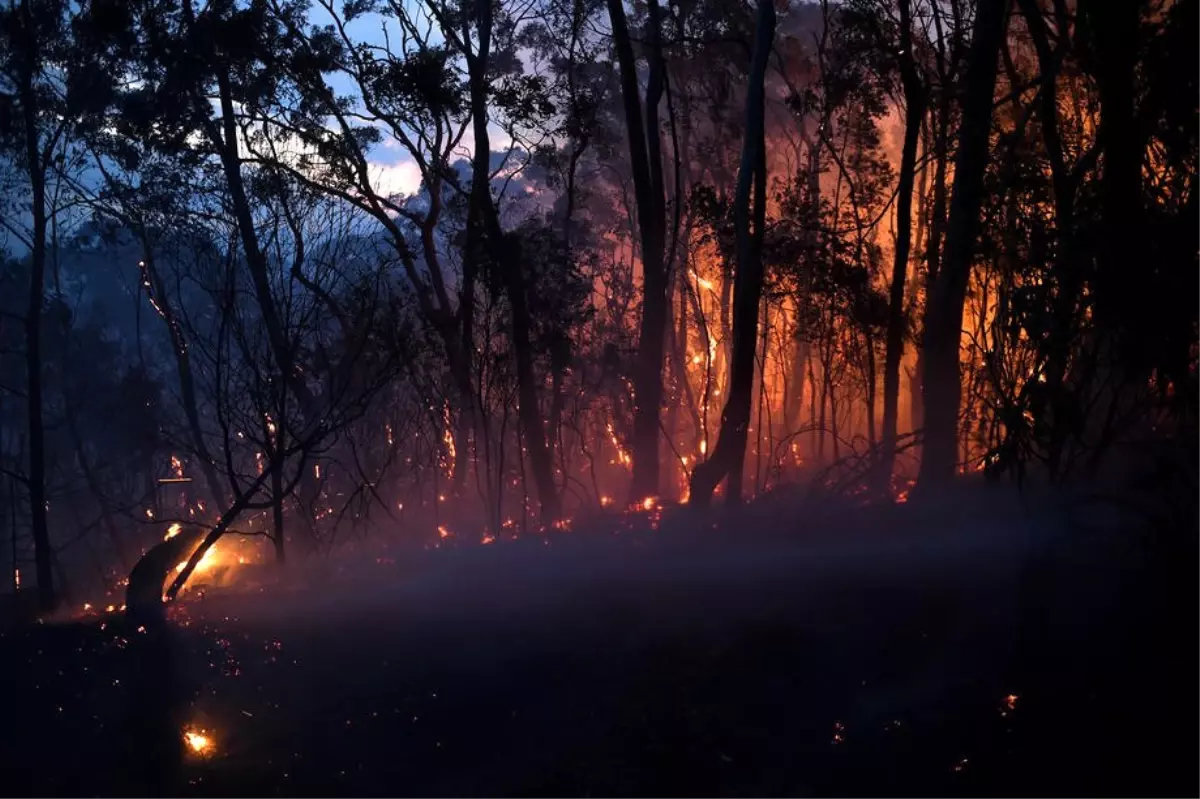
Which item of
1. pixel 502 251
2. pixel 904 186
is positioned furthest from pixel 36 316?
pixel 904 186

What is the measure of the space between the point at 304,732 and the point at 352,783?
107 centimetres

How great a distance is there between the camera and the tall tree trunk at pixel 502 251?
16234 millimetres

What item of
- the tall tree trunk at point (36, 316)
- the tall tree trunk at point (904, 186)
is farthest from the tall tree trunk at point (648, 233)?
the tall tree trunk at point (36, 316)

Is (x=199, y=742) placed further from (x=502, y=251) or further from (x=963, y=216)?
(x=502, y=251)

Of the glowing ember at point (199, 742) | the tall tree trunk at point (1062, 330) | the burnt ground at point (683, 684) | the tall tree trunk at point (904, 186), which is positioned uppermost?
the tall tree trunk at point (904, 186)

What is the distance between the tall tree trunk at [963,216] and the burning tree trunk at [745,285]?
8.00 feet

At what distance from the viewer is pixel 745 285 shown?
13.2 m

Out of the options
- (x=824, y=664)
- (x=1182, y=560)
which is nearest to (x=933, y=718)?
(x=824, y=664)

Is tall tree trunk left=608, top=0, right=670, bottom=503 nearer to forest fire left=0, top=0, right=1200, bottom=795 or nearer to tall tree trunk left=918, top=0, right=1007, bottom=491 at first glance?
forest fire left=0, top=0, right=1200, bottom=795

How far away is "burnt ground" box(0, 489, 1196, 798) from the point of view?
5.97m

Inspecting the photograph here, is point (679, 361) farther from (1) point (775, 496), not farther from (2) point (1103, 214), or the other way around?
Result: (2) point (1103, 214)

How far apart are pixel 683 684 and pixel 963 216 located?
626cm

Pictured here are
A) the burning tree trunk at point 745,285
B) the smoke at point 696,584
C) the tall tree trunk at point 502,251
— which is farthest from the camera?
the tall tree trunk at point 502,251

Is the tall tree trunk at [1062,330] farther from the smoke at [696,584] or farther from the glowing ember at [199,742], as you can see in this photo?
the glowing ember at [199,742]
